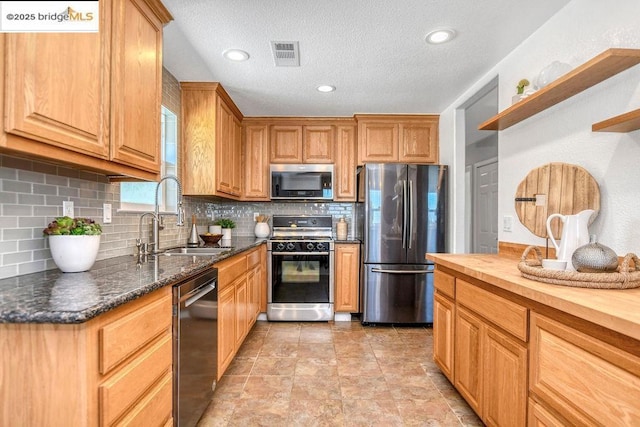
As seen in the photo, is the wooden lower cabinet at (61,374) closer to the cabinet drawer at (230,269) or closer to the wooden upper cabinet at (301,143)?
the cabinet drawer at (230,269)

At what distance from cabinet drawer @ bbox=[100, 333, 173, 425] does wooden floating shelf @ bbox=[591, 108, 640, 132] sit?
2.04 metres

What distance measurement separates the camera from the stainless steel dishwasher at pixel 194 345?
1484 millimetres

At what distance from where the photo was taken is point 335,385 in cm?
222

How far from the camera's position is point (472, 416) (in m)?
1.89

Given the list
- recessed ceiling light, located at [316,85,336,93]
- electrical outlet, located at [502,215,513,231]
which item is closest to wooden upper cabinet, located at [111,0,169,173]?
recessed ceiling light, located at [316,85,336,93]

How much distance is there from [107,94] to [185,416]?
1507 mm

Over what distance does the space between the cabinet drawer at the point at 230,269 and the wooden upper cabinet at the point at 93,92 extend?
736 millimetres

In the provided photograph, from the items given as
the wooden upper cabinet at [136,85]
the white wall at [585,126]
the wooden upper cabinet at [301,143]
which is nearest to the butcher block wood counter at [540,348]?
the white wall at [585,126]

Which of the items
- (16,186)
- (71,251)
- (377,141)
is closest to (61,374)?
(71,251)

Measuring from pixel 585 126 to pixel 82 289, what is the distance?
2.41 metres

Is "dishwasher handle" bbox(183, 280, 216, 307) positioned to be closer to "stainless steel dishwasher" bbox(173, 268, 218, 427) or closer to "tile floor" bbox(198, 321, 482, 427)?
"stainless steel dishwasher" bbox(173, 268, 218, 427)

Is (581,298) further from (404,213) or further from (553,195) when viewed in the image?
(404,213)

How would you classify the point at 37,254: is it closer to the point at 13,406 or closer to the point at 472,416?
the point at 13,406

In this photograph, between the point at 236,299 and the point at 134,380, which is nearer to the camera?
the point at 134,380
